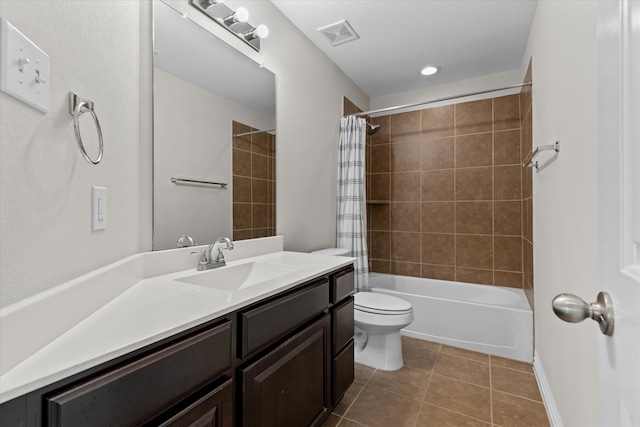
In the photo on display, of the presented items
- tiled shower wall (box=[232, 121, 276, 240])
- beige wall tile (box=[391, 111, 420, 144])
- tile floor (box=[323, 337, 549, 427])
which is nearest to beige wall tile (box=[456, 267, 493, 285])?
tile floor (box=[323, 337, 549, 427])

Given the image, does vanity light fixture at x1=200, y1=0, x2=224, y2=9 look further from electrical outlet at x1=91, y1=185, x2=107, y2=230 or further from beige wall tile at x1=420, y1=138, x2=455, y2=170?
beige wall tile at x1=420, y1=138, x2=455, y2=170

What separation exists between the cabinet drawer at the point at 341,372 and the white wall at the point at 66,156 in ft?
3.59

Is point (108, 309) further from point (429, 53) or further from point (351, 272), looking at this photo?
point (429, 53)

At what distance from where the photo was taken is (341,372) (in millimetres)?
1582

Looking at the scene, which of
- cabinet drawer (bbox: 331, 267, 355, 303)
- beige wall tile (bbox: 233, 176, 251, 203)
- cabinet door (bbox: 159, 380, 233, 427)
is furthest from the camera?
beige wall tile (bbox: 233, 176, 251, 203)

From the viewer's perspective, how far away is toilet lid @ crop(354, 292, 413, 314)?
2061 mm

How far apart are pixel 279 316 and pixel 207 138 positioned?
0.96 meters

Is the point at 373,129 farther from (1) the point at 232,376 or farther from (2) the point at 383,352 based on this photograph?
(1) the point at 232,376

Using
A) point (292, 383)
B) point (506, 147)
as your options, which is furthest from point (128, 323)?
point (506, 147)

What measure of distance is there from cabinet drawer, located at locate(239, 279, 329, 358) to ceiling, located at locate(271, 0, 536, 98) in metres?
1.81

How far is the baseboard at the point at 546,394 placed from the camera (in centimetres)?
149

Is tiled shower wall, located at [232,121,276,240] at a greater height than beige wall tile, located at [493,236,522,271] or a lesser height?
greater

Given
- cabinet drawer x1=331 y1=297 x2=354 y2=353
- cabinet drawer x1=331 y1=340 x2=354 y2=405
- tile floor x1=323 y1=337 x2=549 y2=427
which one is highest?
cabinet drawer x1=331 y1=297 x2=354 y2=353

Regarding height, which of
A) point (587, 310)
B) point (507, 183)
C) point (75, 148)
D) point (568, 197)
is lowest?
point (587, 310)
